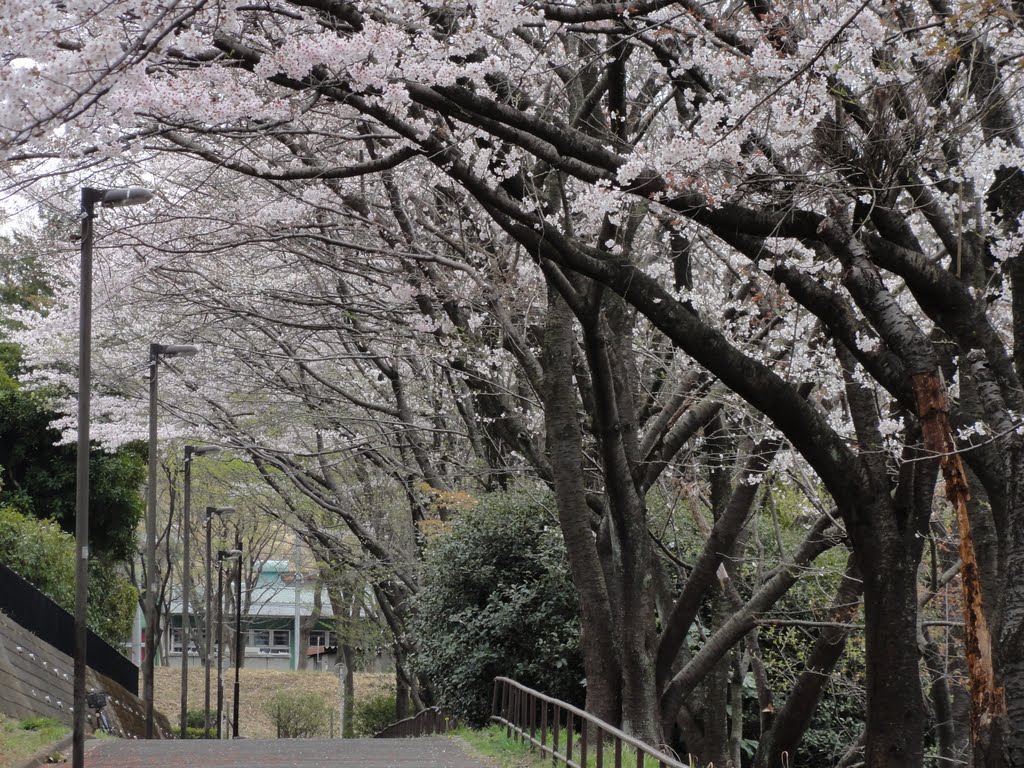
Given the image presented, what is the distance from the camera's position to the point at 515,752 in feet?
38.8

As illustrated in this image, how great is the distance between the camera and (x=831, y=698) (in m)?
17.1

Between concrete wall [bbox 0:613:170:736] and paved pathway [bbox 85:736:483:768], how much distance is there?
1.32m

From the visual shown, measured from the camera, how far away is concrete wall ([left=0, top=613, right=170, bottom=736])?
50.8 ft

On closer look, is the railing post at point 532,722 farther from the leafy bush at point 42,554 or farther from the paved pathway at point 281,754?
the leafy bush at point 42,554

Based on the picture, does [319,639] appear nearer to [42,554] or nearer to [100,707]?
[42,554]

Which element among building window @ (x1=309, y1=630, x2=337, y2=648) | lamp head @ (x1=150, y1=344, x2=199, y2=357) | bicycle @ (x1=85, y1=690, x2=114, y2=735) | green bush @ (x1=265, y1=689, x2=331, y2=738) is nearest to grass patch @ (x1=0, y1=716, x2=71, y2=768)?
bicycle @ (x1=85, y1=690, x2=114, y2=735)

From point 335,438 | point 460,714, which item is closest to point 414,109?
point 460,714

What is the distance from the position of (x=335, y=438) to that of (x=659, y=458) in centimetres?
1185

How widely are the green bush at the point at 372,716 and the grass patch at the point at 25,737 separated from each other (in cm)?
2512

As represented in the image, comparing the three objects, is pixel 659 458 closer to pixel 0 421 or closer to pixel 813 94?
pixel 813 94

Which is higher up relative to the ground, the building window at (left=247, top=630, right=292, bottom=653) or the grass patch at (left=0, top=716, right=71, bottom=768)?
the grass patch at (left=0, top=716, right=71, bottom=768)

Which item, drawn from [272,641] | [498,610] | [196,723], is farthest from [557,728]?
[272,641]

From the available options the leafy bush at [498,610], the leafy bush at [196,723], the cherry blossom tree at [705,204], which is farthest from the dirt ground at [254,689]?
the cherry blossom tree at [705,204]

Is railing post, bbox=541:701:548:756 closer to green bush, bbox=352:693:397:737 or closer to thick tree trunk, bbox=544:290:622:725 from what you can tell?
thick tree trunk, bbox=544:290:622:725
